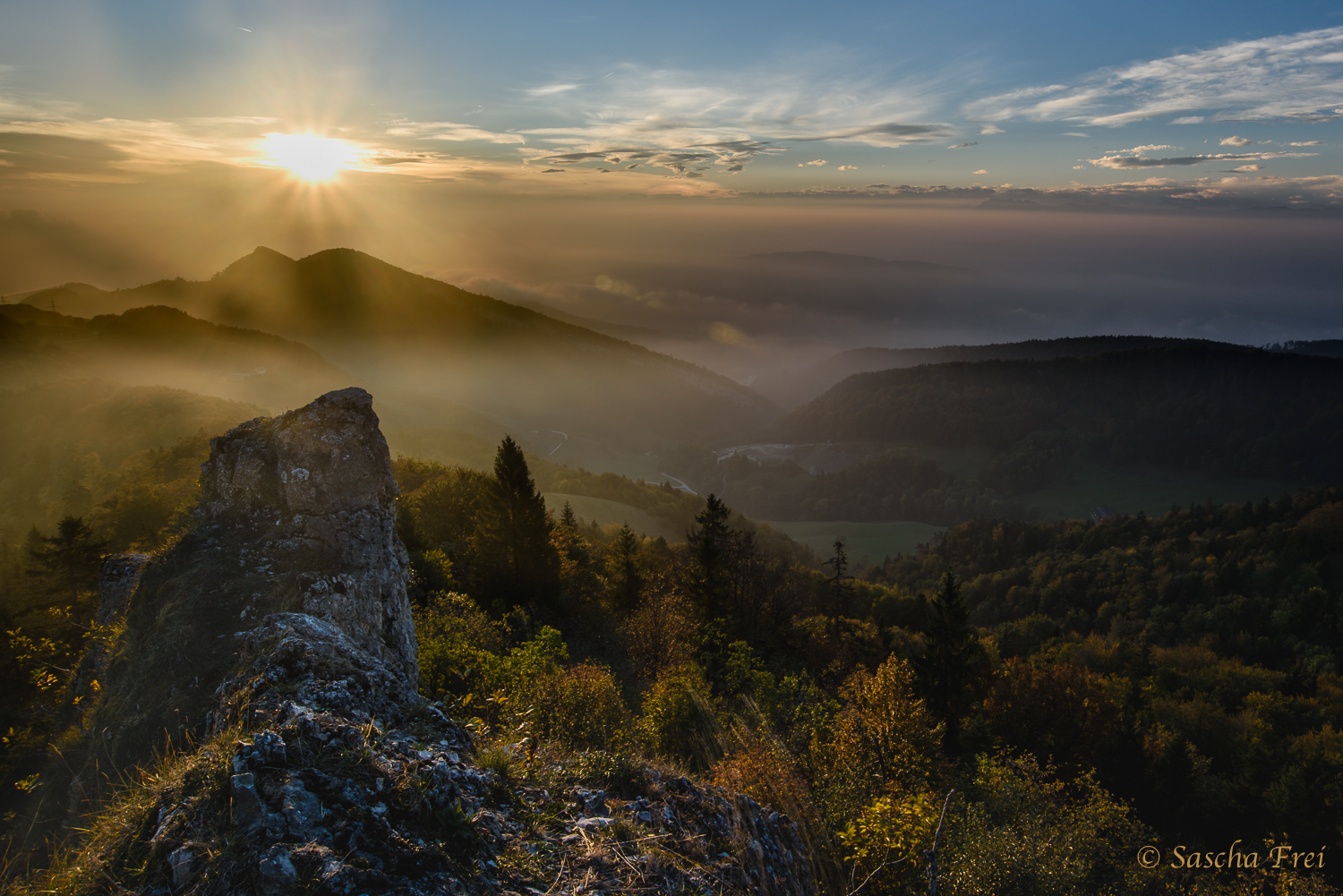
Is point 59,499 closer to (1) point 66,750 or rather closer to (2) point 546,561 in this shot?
(2) point 546,561

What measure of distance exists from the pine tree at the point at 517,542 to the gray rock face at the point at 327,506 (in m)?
26.7

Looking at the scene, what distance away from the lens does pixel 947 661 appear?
50781 millimetres

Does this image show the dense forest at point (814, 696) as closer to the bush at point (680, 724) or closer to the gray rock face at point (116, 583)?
the bush at point (680, 724)

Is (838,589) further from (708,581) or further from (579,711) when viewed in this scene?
(579,711)

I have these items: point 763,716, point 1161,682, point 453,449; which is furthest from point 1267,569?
point 453,449

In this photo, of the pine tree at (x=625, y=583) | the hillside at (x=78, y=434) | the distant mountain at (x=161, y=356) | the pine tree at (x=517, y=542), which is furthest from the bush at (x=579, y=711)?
the distant mountain at (x=161, y=356)

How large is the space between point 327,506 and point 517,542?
28.6 meters

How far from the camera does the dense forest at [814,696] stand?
734 inches

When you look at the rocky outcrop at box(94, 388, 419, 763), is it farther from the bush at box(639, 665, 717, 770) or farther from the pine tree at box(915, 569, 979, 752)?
the pine tree at box(915, 569, 979, 752)

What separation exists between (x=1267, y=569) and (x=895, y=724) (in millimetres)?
146283

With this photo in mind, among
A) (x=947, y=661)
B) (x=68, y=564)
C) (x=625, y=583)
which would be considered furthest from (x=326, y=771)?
(x=947, y=661)

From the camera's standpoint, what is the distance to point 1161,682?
67688 millimetres

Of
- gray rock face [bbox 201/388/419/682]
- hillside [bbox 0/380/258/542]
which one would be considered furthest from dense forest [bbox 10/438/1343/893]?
hillside [bbox 0/380/258/542]

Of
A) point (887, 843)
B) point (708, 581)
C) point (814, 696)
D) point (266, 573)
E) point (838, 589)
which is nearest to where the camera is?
point (887, 843)
